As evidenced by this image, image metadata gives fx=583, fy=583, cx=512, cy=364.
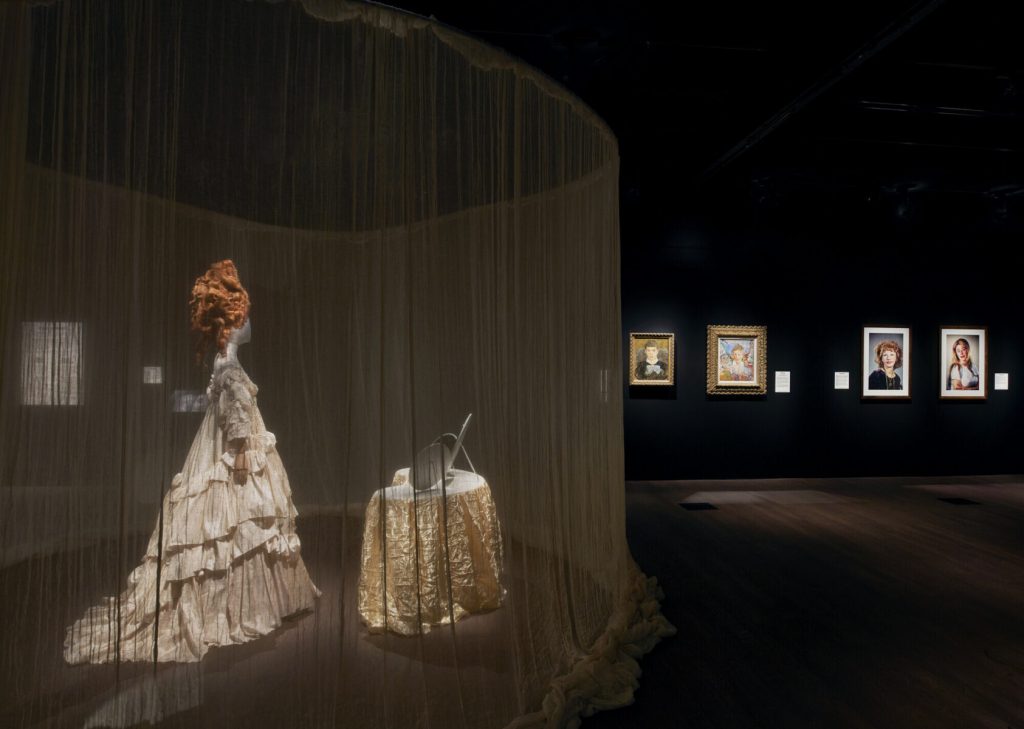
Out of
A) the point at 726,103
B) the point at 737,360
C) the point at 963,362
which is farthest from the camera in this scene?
the point at 963,362

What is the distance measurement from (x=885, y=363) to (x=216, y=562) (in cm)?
756

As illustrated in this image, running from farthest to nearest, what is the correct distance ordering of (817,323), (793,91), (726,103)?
(817,323)
(726,103)
(793,91)

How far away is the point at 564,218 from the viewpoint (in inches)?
107

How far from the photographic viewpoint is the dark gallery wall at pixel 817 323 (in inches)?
263

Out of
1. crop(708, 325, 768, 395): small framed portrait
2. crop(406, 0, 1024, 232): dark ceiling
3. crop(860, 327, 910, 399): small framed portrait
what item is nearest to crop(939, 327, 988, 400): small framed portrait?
crop(860, 327, 910, 399): small framed portrait

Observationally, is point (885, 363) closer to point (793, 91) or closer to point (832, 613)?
point (793, 91)

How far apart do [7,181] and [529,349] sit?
5.47ft

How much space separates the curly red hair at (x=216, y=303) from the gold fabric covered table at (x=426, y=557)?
68 cm

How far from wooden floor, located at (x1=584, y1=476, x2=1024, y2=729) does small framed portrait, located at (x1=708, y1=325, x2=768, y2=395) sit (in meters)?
1.33

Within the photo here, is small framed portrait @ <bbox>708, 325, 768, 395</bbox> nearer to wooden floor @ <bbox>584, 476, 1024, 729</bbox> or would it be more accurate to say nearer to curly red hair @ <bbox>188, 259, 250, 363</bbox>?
wooden floor @ <bbox>584, 476, 1024, 729</bbox>

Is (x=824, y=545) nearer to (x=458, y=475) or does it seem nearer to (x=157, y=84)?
(x=458, y=475)

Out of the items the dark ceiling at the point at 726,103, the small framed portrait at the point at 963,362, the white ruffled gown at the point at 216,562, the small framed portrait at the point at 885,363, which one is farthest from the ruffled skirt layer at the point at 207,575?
the small framed portrait at the point at 963,362

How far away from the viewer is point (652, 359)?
6609mm

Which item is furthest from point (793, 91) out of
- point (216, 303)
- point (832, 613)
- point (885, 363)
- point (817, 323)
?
point (885, 363)
